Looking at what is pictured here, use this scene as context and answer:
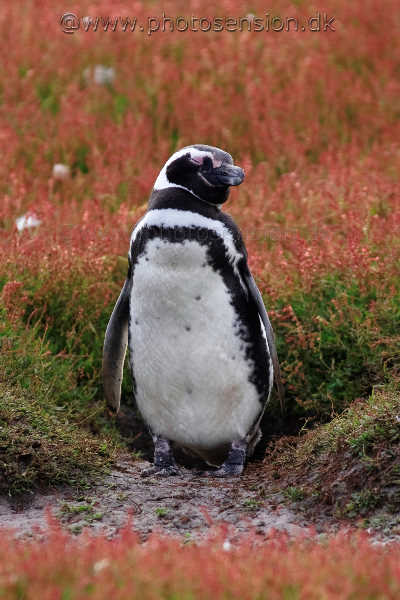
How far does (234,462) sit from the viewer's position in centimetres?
444

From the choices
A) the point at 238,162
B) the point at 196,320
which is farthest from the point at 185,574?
the point at 238,162

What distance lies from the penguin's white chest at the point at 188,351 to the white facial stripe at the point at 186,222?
0.09 meters

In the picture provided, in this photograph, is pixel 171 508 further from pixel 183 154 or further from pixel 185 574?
pixel 183 154

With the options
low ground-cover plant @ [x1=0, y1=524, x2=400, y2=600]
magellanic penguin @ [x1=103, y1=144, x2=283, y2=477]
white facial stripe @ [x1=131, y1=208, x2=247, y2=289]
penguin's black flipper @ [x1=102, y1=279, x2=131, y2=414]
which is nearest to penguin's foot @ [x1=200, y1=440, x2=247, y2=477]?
magellanic penguin @ [x1=103, y1=144, x2=283, y2=477]

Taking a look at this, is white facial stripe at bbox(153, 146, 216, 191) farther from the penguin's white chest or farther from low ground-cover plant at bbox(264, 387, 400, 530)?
low ground-cover plant at bbox(264, 387, 400, 530)

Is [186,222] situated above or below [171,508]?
above

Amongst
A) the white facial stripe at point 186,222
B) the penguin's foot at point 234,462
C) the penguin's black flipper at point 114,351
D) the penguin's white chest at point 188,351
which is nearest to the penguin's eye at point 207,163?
the white facial stripe at point 186,222

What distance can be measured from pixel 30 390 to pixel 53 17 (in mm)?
7180

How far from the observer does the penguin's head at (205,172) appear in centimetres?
414

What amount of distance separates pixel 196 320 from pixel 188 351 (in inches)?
6.5

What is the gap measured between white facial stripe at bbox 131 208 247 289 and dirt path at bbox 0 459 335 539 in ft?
3.67

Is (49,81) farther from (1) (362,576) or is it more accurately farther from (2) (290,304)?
(1) (362,576)

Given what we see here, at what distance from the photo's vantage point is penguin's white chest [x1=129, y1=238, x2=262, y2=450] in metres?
4.09

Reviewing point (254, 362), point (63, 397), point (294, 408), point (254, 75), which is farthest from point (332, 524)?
point (254, 75)
